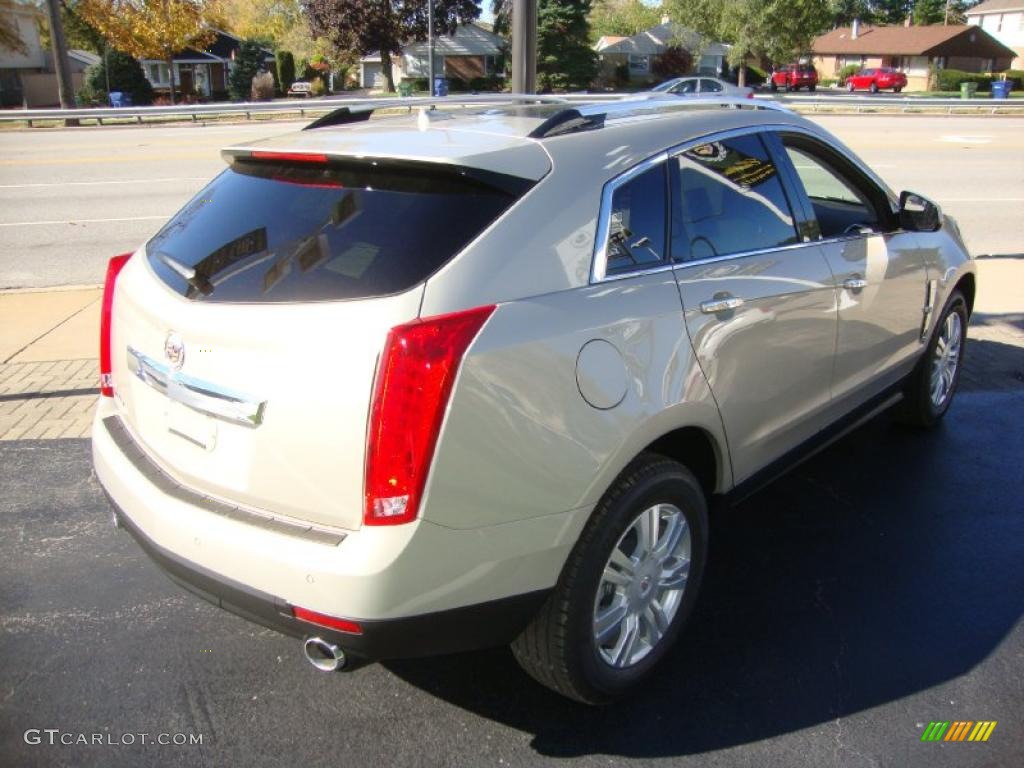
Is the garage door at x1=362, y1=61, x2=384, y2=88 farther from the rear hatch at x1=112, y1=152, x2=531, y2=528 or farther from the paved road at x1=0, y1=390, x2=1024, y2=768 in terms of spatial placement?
the rear hatch at x1=112, y1=152, x2=531, y2=528

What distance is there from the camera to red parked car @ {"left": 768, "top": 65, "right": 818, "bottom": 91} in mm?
53125

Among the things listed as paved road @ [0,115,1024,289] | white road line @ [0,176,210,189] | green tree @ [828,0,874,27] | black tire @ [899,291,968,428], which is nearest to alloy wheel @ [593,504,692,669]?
black tire @ [899,291,968,428]

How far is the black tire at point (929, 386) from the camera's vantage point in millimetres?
4824

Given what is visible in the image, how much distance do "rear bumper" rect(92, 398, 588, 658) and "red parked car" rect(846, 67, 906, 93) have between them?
203 ft

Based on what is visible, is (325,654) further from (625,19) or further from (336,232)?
(625,19)

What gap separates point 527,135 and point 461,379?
36.7 inches

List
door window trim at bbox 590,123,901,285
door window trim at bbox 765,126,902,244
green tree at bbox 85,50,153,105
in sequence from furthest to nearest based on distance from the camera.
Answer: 1. green tree at bbox 85,50,153,105
2. door window trim at bbox 765,126,902,244
3. door window trim at bbox 590,123,901,285

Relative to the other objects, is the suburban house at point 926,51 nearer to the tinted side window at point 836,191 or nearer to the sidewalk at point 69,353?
the sidewalk at point 69,353

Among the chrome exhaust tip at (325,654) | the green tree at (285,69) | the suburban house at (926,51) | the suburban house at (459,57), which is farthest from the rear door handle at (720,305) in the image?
the suburban house at (926,51)

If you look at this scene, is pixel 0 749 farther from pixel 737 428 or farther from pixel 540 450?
pixel 737 428

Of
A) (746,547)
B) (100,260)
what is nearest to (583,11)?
(100,260)

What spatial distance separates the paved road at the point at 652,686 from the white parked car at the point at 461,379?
0.87 feet

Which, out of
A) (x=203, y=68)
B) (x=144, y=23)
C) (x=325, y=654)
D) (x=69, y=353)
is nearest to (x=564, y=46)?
(x=144, y=23)

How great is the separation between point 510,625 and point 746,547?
68.0 inches
